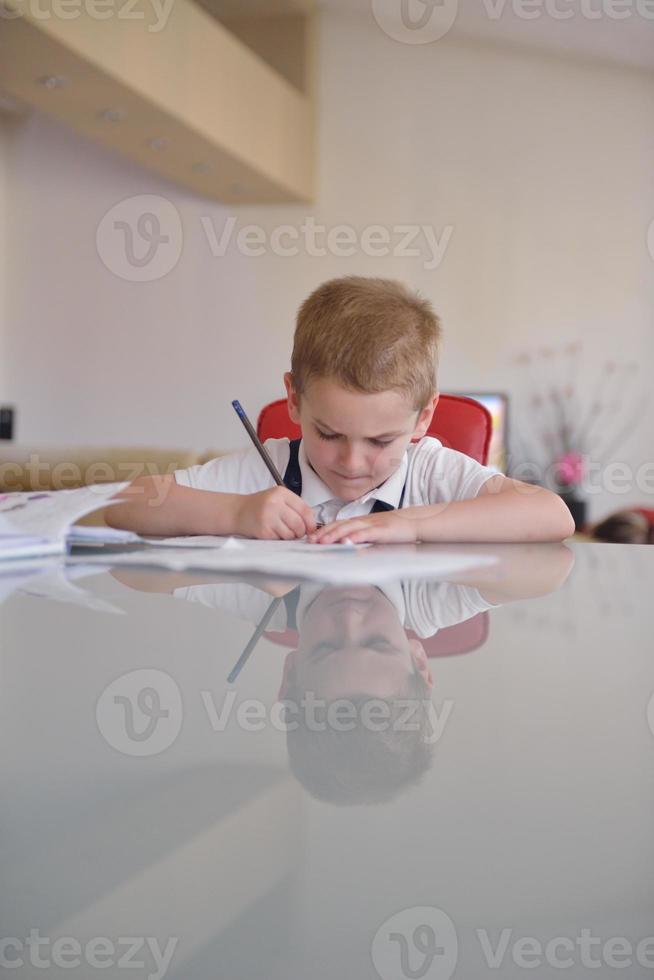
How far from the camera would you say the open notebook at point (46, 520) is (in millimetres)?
805

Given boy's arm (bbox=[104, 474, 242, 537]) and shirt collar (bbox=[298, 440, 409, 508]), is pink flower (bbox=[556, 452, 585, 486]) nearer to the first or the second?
shirt collar (bbox=[298, 440, 409, 508])

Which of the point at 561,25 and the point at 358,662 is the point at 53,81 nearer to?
the point at 561,25

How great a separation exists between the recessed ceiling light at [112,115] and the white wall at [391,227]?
4.35 ft

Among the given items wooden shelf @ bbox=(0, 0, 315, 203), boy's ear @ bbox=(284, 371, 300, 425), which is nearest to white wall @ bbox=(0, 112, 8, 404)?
wooden shelf @ bbox=(0, 0, 315, 203)

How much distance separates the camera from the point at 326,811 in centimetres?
24

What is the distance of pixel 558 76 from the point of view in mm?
5020

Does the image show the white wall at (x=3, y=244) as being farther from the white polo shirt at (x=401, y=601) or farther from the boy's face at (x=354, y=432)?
the white polo shirt at (x=401, y=601)

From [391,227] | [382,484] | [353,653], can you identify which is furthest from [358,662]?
[391,227]

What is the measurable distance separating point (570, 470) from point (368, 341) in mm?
3872

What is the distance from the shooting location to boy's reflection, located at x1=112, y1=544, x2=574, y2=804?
26cm

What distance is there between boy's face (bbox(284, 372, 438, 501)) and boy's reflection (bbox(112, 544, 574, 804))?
526mm

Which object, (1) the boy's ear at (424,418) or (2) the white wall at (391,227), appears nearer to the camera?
(1) the boy's ear at (424,418)

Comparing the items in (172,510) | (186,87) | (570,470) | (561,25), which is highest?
(561,25)

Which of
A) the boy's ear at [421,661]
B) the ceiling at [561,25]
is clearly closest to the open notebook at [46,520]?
the boy's ear at [421,661]
